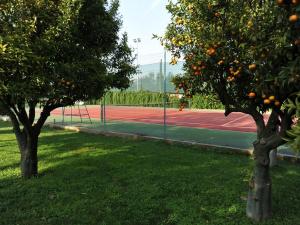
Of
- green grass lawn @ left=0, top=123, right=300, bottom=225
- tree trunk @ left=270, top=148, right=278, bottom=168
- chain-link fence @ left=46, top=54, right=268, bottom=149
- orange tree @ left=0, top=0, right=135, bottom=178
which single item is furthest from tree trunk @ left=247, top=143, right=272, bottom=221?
chain-link fence @ left=46, top=54, right=268, bottom=149

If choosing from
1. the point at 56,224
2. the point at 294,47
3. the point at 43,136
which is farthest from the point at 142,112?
the point at 294,47

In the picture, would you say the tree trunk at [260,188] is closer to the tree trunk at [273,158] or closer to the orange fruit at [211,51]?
the orange fruit at [211,51]

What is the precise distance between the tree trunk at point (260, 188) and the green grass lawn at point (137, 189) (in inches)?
7.1

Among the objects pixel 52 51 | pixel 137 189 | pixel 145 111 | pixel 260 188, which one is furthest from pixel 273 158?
pixel 145 111

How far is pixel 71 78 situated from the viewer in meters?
6.79

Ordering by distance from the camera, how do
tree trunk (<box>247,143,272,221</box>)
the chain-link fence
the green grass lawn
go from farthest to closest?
the chain-link fence < the green grass lawn < tree trunk (<box>247,143,272,221</box>)

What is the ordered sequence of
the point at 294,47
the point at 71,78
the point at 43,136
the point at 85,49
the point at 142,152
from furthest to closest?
the point at 43,136 < the point at 142,152 < the point at 85,49 < the point at 71,78 < the point at 294,47

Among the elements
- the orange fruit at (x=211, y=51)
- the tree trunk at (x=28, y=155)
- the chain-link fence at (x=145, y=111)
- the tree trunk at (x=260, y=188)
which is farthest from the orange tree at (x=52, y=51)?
the chain-link fence at (x=145, y=111)

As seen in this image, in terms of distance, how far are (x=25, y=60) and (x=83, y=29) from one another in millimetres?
1848

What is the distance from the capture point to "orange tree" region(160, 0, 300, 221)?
3.90 meters

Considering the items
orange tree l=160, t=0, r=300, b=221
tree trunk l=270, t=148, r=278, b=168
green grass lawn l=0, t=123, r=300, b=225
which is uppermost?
orange tree l=160, t=0, r=300, b=221

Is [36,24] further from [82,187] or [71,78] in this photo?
[82,187]

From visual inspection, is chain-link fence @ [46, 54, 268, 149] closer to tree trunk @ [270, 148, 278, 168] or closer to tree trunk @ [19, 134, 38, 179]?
tree trunk @ [270, 148, 278, 168]

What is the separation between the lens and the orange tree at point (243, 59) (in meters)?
3.90
